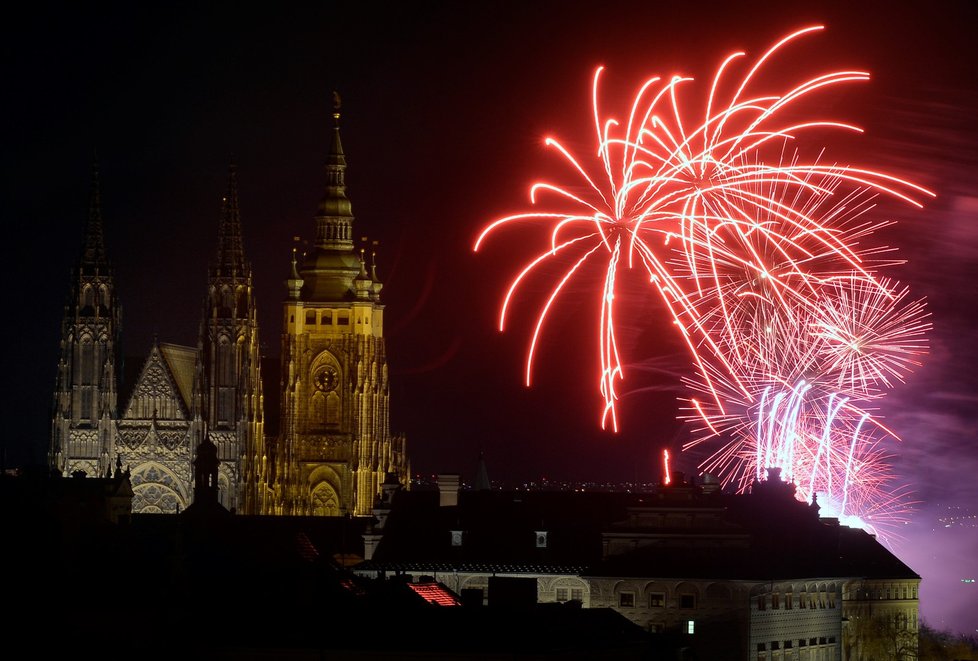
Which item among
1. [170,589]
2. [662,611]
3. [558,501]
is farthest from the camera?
[558,501]

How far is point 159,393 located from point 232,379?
5277mm

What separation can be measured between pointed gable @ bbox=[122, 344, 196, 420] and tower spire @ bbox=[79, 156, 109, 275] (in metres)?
5.91

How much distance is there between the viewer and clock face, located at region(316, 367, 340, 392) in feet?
479

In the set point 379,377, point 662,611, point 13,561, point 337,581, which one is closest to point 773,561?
point 662,611

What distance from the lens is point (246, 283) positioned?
143 metres

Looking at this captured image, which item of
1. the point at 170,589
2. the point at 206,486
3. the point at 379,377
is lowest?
the point at 170,589

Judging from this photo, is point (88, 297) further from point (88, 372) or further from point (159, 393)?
point (159, 393)

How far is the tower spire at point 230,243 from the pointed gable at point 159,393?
6237mm

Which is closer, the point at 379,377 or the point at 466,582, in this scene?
the point at 466,582

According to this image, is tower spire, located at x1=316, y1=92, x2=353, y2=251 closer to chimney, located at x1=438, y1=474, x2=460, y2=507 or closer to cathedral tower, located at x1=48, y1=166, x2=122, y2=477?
cathedral tower, located at x1=48, y1=166, x2=122, y2=477

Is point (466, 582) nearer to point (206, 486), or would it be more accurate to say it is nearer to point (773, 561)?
point (773, 561)

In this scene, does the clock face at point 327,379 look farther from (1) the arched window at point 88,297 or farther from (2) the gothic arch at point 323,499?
(1) the arched window at point 88,297

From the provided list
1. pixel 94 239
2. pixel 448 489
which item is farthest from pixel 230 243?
pixel 448 489

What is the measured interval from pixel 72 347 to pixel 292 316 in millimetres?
12646
